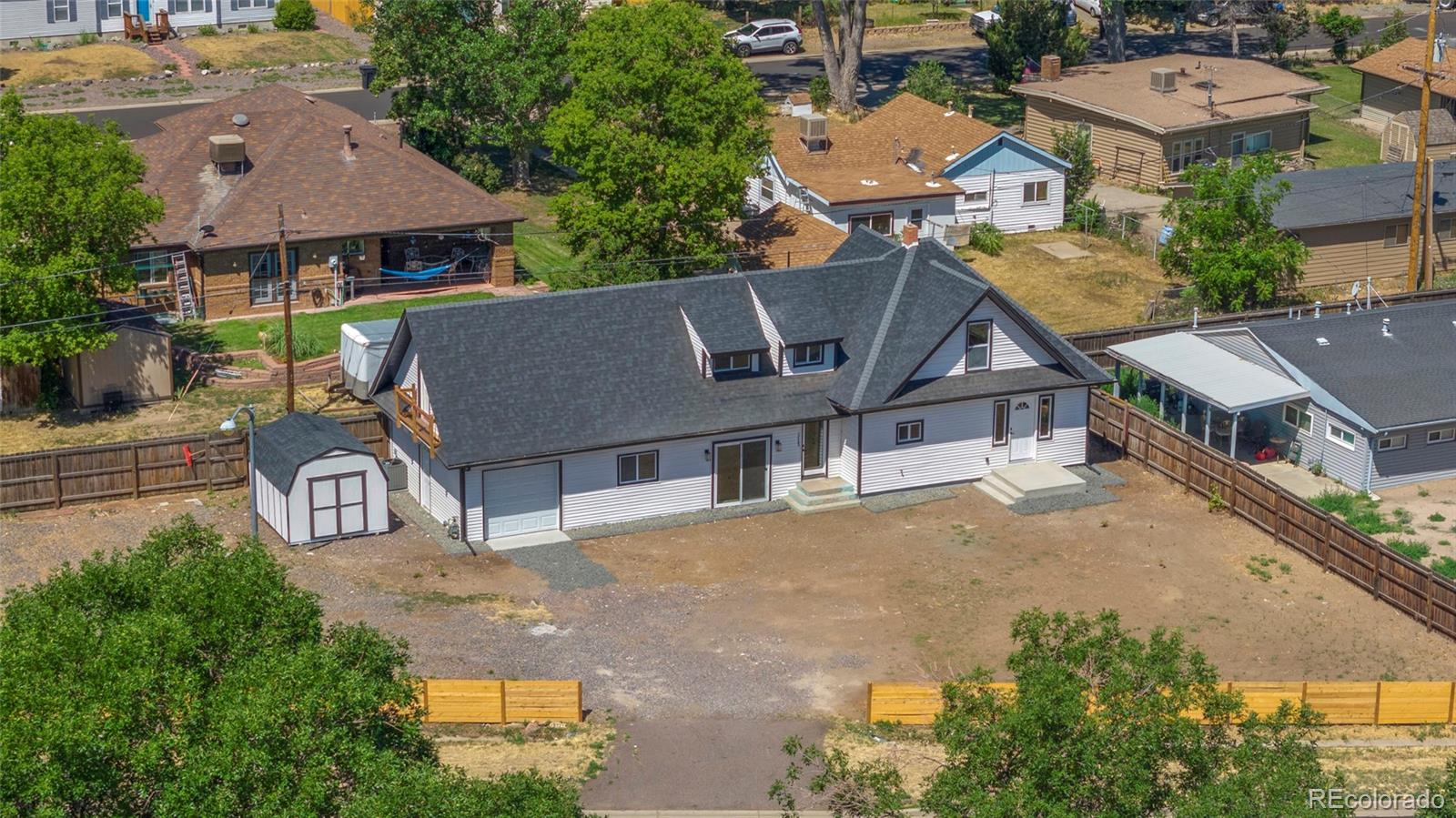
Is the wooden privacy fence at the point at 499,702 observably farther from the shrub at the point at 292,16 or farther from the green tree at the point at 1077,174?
the shrub at the point at 292,16

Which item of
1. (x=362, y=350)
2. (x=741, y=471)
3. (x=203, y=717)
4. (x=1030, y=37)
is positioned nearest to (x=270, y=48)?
(x=1030, y=37)

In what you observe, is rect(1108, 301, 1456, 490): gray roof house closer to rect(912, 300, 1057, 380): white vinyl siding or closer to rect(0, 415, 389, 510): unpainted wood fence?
rect(912, 300, 1057, 380): white vinyl siding

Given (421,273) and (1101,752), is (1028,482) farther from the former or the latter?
(1101,752)

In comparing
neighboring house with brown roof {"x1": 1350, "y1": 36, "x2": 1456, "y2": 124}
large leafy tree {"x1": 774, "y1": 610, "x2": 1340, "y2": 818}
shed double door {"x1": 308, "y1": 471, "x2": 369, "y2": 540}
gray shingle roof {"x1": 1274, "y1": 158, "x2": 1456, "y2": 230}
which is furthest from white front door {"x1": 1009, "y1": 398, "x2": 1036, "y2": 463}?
neighboring house with brown roof {"x1": 1350, "y1": 36, "x2": 1456, "y2": 124}

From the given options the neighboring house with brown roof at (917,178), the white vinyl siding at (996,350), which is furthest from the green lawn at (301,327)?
the white vinyl siding at (996,350)

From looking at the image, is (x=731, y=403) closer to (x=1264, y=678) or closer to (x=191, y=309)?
(x=1264, y=678)
